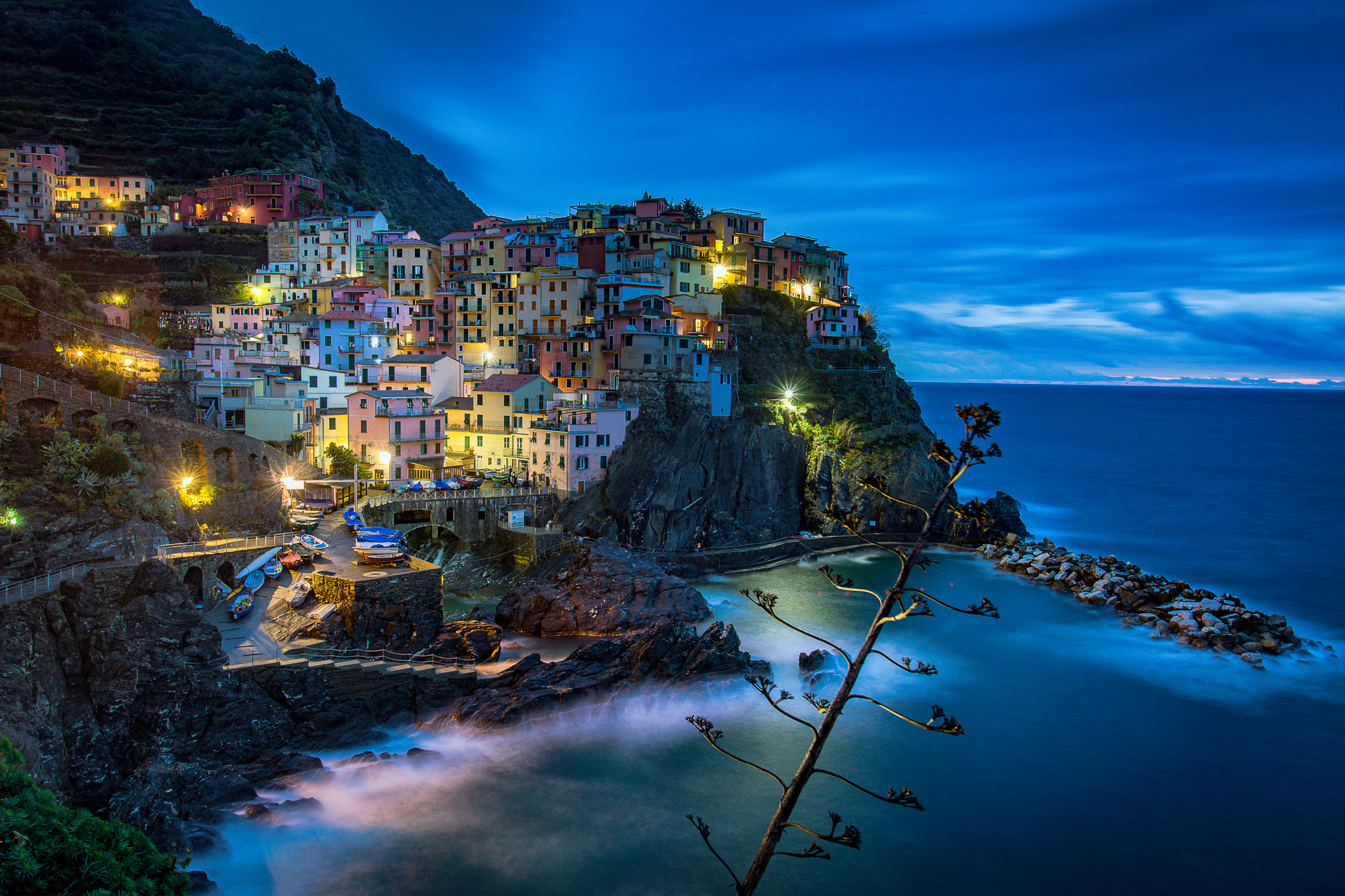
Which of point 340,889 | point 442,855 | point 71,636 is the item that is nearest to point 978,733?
point 442,855

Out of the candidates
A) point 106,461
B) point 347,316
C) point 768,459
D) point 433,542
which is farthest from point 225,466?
point 768,459

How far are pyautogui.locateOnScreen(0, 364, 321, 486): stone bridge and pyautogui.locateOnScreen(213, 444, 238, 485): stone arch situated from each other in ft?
0.09

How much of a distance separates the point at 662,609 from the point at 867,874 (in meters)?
15.0

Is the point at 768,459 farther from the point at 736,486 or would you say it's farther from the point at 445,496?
the point at 445,496

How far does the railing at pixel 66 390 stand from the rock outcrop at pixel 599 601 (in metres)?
16.1

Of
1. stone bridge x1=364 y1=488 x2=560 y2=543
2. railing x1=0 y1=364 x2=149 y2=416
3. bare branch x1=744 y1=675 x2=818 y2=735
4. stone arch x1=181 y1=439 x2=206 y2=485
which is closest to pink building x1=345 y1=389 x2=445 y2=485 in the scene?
stone bridge x1=364 y1=488 x2=560 y2=543

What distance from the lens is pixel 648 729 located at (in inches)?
1042

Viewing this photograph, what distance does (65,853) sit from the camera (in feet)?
36.3

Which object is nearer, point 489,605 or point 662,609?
point 662,609

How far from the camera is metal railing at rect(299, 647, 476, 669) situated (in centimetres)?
2462

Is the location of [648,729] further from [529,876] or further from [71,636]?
[71,636]

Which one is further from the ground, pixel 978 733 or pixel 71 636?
pixel 71 636

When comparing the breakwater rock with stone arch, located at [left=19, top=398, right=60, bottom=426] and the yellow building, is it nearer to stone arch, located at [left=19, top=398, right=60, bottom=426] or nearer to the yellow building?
the yellow building

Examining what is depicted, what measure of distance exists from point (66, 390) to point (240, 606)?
10.3 meters
